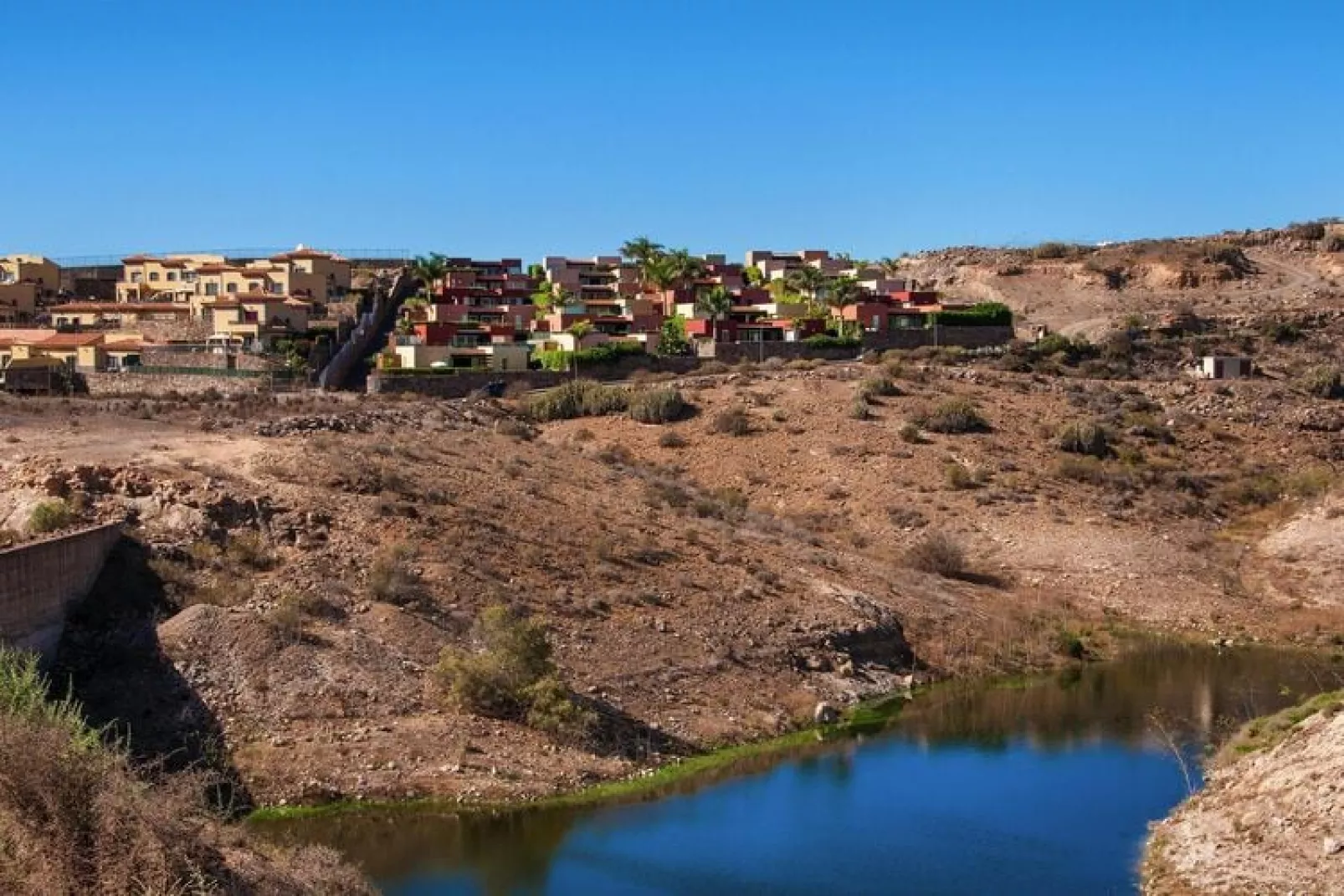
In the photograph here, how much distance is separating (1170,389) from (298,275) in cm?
4685

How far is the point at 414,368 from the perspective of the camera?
66750 millimetres

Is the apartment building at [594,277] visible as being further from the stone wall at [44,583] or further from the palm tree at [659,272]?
the stone wall at [44,583]

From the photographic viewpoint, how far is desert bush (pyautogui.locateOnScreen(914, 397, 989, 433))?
62.7 metres

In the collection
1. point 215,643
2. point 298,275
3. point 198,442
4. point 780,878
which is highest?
point 298,275

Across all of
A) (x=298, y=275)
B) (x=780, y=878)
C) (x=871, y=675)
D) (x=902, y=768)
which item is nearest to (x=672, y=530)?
(x=871, y=675)

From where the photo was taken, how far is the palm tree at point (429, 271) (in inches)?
3795

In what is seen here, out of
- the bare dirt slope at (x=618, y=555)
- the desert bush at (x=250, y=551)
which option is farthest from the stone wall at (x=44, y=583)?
the desert bush at (x=250, y=551)

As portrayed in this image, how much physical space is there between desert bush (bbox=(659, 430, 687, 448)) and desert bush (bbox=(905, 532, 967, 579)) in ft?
43.7

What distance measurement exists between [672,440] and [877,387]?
1001 cm

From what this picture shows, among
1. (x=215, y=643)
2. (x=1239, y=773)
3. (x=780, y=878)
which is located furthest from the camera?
(x=215, y=643)

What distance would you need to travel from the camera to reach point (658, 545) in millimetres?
44531

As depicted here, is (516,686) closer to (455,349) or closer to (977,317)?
(455,349)

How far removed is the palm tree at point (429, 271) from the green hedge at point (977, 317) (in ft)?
101

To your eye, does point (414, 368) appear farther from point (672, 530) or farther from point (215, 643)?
point (215, 643)
